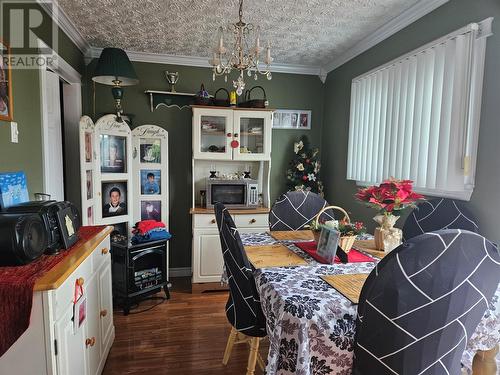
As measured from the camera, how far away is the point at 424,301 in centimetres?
90

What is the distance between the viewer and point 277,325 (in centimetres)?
110

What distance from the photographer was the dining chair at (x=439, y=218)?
180cm

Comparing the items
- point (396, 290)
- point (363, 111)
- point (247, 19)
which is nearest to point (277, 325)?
point (396, 290)

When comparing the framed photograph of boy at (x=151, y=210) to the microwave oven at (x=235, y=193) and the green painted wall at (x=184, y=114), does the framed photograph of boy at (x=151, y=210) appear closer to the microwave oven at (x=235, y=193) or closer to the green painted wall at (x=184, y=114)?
the green painted wall at (x=184, y=114)

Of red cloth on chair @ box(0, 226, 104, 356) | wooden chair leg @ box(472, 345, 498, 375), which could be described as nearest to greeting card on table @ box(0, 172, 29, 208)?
red cloth on chair @ box(0, 226, 104, 356)

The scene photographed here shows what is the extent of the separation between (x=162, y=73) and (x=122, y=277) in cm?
212

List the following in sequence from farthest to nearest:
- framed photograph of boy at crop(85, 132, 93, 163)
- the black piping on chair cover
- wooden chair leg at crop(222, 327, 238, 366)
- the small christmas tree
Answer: the small christmas tree
framed photograph of boy at crop(85, 132, 93, 163)
wooden chair leg at crop(222, 327, 238, 366)
the black piping on chair cover

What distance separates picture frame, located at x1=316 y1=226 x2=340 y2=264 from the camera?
1.51 meters

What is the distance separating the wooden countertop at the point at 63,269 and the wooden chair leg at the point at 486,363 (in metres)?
1.71

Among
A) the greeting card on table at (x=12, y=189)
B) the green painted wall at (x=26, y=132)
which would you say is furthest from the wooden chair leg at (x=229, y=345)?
the green painted wall at (x=26, y=132)

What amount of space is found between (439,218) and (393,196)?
530 mm

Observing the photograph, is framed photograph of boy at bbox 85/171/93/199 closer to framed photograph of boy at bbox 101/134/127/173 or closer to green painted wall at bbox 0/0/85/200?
framed photograph of boy at bbox 101/134/127/173

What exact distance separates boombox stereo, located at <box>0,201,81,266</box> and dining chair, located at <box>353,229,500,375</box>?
1.26m

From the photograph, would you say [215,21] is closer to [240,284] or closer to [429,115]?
[429,115]
